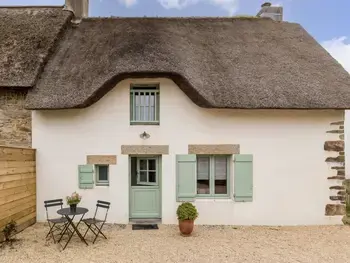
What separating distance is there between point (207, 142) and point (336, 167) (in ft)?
11.0

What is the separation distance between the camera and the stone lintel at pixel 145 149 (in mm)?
7660

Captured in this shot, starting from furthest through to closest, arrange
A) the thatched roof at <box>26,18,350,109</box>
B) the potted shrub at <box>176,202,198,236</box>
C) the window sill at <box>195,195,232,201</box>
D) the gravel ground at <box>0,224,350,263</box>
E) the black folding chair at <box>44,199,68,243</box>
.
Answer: the window sill at <box>195,195,232,201</box>
the thatched roof at <box>26,18,350,109</box>
the potted shrub at <box>176,202,198,236</box>
the black folding chair at <box>44,199,68,243</box>
the gravel ground at <box>0,224,350,263</box>

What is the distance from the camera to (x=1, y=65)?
790cm

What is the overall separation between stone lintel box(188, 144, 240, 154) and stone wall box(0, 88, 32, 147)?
4.23 metres

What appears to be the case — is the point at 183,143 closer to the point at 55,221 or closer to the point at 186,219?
the point at 186,219

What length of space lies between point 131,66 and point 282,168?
4569mm

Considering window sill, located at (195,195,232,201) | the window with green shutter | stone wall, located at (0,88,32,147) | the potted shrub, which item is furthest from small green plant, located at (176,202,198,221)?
stone wall, located at (0,88,32,147)

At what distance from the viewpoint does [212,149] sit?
25.2 feet

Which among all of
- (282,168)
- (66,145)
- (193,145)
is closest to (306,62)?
(282,168)

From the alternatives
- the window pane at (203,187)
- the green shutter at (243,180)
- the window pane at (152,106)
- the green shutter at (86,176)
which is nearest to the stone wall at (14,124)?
the green shutter at (86,176)

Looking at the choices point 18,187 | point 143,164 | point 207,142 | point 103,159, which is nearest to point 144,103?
point 143,164

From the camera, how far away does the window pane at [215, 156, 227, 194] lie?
7.88 m

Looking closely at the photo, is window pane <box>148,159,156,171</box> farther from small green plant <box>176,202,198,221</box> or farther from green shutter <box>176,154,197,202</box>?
small green plant <box>176,202,198,221</box>

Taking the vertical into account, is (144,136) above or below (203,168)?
above
